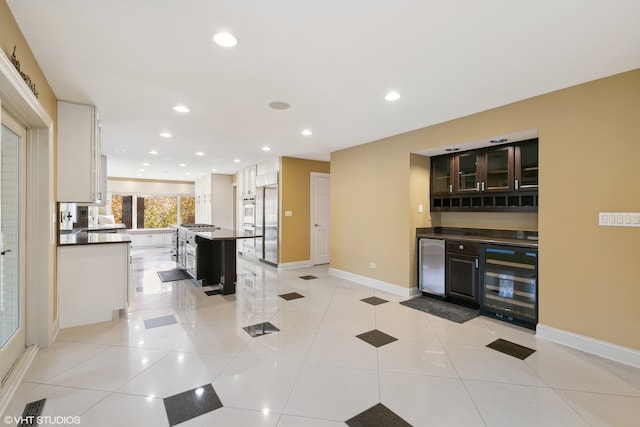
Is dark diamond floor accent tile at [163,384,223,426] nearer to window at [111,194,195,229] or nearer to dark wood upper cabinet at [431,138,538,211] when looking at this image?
dark wood upper cabinet at [431,138,538,211]

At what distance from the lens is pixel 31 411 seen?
176 cm

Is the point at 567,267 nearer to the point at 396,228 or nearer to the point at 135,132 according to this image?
the point at 396,228

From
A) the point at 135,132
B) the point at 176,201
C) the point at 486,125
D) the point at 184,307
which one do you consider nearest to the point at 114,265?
the point at 184,307

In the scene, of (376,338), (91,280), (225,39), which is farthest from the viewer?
(91,280)

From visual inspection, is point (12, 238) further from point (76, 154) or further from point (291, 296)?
point (291, 296)

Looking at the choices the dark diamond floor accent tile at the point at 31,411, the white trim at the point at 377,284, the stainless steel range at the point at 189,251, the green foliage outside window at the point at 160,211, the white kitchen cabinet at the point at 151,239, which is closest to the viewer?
the dark diamond floor accent tile at the point at 31,411

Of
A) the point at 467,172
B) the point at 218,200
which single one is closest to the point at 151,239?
the point at 218,200

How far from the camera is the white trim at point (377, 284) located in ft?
13.8

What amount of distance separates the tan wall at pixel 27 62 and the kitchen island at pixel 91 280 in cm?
13

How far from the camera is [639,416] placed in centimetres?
178

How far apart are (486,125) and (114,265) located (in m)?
4.38

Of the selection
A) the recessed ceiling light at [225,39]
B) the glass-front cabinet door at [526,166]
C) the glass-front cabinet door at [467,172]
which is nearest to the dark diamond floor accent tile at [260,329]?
the recessed ceiling light at [225,39]

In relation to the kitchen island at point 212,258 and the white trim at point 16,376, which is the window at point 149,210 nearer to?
the kitchen island at point 212,258

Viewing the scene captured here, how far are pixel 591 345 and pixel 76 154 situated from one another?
5124 mm
